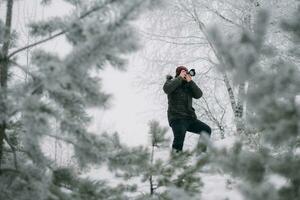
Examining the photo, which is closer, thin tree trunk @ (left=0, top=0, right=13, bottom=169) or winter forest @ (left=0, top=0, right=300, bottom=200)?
winter forest @ (left=0, top=0, right=300, bottom=200)

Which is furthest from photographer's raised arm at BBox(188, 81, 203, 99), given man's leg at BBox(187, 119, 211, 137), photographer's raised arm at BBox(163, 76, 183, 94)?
man's leg at BBox(187, 119, 211, 137)

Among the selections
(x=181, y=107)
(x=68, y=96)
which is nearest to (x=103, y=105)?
Result: (x=68, y=96)

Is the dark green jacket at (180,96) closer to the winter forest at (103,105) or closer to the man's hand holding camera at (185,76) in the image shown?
the man's hand holding camera at (185,76)

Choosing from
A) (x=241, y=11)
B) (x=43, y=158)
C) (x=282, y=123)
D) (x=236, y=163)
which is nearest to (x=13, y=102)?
(x=43, y=158)

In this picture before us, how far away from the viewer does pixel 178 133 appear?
607 centimetres

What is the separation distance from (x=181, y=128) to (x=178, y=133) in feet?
0.29

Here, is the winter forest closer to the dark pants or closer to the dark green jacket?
the dark pants

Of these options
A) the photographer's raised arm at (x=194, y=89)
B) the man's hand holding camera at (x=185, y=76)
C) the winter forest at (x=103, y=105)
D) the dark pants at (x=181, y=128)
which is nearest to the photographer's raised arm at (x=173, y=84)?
the man's hand holding camera at (x=185, y=76)

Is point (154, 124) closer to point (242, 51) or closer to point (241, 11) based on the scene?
point (242, 51)

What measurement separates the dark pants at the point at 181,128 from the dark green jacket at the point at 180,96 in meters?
0.07

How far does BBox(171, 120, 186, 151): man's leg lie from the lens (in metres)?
6.02

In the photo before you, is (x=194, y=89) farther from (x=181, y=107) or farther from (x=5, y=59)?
(x=5, y=59)

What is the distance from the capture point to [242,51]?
2018 mm

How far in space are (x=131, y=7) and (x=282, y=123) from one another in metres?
0.97
